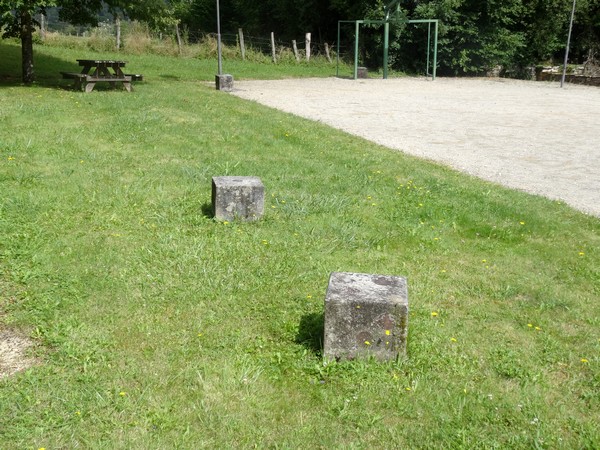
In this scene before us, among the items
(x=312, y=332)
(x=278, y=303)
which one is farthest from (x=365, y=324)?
(x=278, y=303)

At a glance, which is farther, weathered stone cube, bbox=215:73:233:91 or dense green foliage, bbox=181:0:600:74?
dense green foliage, bbox=181:0:600:74


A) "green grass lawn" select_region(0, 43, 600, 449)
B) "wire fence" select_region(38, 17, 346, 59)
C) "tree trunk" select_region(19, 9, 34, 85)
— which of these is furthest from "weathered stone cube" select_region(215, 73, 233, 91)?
"green grass lawn" select_region(0, 43, 600, 449)

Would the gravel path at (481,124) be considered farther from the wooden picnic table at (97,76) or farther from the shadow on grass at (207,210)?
the shadow on grass at (207,210)

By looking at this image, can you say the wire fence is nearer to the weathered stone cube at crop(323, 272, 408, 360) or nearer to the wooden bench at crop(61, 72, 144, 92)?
the wooden bench at crop(61, 72, 144, 92)

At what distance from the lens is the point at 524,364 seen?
3.87 meters

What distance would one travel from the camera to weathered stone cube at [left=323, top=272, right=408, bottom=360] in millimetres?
3705

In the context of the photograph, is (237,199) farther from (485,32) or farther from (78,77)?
(485,32)

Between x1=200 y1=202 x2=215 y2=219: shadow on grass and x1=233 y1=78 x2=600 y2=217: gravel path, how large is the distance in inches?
170

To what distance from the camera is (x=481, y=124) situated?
1409 centimetres

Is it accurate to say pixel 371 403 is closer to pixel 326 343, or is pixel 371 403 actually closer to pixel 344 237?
pixel 326 343

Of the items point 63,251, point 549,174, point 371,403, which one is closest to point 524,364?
point 371,403

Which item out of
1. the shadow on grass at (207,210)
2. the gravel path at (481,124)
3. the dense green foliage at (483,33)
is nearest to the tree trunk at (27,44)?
the gravel path at (481,124)

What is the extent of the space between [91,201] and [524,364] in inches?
189

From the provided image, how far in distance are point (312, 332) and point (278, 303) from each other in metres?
0.56
